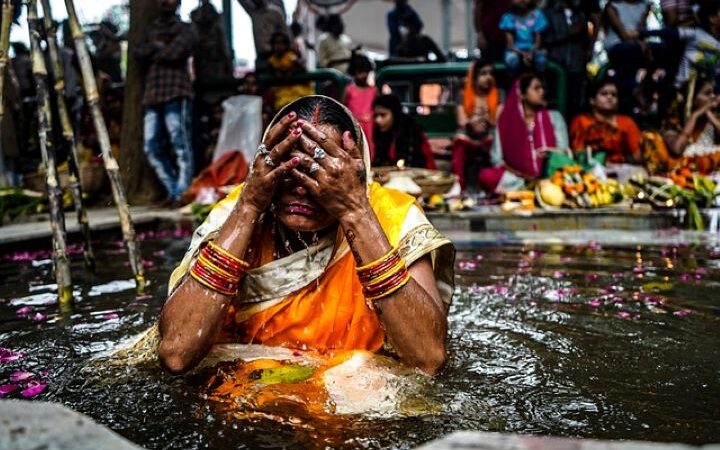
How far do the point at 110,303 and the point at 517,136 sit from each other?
5337 mm

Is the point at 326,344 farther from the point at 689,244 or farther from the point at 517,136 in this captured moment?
the point at 517,136

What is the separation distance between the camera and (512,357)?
3.01m

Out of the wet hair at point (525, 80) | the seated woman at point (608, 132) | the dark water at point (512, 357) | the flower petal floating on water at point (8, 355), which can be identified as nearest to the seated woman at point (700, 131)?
the seated woman at point (608, 132)

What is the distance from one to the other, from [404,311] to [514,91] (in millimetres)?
6529

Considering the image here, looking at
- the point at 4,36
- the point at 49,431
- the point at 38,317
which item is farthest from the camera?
the point at 4,36

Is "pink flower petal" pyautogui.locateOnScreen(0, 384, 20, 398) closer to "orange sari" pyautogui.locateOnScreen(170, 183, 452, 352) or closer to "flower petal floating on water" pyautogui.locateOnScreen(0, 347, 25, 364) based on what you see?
"flower petal floating on water" pyautogui.locateOnScreen(0, 347, 25, 364)

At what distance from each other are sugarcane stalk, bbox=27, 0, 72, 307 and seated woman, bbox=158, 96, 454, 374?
1.61 m

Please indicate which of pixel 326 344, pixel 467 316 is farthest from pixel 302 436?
pixel 467 316

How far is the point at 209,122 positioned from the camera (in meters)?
10.3

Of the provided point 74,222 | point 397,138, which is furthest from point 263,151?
point 397,138

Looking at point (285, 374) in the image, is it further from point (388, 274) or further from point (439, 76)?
point (439, 76)

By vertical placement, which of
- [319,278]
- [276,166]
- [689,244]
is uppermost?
[276,166]

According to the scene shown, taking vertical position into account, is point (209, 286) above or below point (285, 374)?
above

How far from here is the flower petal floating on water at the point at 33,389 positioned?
2.55 metres
